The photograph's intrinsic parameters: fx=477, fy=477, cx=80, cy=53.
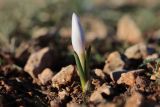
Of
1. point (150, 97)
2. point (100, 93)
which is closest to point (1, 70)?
point (100, 93)

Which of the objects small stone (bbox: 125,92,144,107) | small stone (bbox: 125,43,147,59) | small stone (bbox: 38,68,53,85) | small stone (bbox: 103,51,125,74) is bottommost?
small stone (bbox: 125,92,144,107)

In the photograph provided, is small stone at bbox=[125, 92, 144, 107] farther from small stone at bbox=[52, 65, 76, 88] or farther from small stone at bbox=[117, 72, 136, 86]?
small stone at bbox=[52, 65, 76, 88]

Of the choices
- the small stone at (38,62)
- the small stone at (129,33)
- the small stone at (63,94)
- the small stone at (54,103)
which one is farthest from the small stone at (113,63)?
the small stone at (129,33)

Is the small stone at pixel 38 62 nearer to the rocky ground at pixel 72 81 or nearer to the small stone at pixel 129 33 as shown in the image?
the rocky ground at pixel 72 81

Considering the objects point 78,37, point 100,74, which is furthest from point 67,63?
point 78,37

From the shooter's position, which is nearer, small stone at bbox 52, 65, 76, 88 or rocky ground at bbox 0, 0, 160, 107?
rocky ground at bbox 0, 0, 160, 107

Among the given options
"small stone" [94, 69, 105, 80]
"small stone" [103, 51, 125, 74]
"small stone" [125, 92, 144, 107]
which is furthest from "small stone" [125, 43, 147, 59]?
"small stone" [125, 92, 144, 107]

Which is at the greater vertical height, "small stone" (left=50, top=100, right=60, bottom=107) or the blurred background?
the blurred background

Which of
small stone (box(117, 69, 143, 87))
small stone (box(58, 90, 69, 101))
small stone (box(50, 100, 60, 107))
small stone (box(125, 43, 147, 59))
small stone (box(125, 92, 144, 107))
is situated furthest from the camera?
small stone (box(125, 43, 147, 59))
